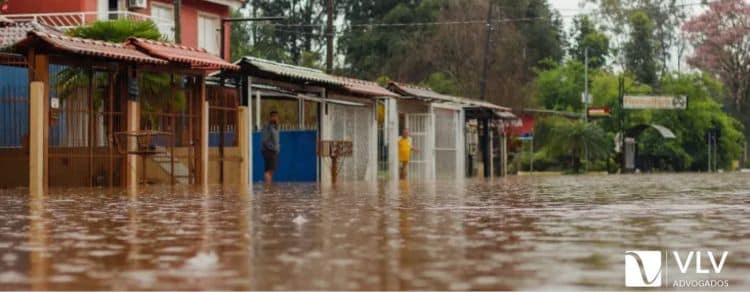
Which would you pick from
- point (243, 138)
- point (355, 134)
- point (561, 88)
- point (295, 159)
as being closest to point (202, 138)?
point (243, 138)

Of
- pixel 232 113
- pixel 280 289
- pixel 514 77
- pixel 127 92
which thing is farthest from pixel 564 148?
pixel 280 289

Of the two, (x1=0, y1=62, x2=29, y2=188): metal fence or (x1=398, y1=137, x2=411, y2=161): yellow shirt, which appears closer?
(x1=0, y1=62, x2=29, y2=188): metal fence

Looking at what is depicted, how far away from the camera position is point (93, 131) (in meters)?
23.3

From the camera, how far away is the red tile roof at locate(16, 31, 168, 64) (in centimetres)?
2045

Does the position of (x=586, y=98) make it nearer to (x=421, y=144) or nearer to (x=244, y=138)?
(x=421, y=144)

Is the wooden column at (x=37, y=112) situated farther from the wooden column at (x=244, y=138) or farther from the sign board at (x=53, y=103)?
the wooden column at (x=244, y=138)

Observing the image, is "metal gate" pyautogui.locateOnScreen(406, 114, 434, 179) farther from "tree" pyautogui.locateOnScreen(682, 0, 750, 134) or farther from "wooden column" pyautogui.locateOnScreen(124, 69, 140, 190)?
"tree" pyautogui.locateOnScreen(682, 0, 750, 134)

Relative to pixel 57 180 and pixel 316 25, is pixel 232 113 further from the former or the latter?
pixel 316 25

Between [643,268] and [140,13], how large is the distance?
3432 cm

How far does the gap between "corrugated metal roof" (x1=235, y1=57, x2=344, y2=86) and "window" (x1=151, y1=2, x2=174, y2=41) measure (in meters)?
9.19

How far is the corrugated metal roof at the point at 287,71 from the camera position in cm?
2717

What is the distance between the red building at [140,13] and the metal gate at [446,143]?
7.04 metres

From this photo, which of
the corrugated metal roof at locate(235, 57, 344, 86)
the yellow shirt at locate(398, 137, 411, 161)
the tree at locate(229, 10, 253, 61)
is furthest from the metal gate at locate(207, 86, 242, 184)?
the tree at locate(229, 10, 253, 61)

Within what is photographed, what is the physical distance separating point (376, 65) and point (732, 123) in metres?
21.7
